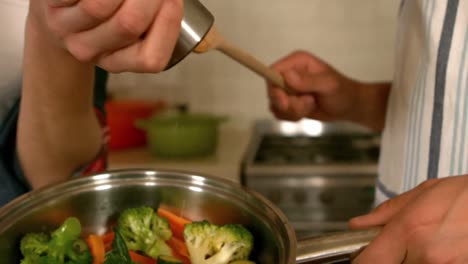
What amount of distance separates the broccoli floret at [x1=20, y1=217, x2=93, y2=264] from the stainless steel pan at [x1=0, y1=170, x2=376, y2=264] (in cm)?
1

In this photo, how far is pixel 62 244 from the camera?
51 centimetres

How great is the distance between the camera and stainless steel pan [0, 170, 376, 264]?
49 cm

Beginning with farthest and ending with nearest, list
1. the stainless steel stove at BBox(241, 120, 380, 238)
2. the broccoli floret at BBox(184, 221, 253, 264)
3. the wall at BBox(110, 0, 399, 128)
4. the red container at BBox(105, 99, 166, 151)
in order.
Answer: the wall at BBox(110, 0, 399, 128)
the red container at BBox(105, 99, 166, 151)
the stainless steel stove at BBox(241, 120, 380, 238)
the broccoli floret at BBox(184, 221, 253, 264)

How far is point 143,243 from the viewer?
0.54m

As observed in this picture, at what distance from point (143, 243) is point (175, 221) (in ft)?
0.14

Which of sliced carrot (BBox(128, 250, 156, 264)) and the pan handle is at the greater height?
the pan handle

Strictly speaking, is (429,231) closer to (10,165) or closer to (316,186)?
(10,165)

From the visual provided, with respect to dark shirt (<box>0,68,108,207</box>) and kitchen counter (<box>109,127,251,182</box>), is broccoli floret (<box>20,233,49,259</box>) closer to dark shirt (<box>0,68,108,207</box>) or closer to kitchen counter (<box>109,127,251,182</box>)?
dark shirt (<box>0,68,108,207</box>)

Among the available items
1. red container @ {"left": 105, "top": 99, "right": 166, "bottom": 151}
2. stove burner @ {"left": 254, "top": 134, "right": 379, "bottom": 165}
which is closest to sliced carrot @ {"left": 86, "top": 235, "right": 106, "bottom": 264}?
stove burner @ {"left": 254, "top": 134, "right": 379, "bottom": 165}

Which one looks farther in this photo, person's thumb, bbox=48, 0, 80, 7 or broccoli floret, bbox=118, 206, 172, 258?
broccoli floret, bbox=118, 206, 172, 258

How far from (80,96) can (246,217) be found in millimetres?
257

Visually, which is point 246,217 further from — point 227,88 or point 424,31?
point 227,88

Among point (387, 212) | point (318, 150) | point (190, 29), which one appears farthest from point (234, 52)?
point (318, 150)

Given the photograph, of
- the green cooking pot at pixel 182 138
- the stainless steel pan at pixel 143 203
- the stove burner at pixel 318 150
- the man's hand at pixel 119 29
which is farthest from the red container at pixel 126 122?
the man's hand at pixel 119 29
